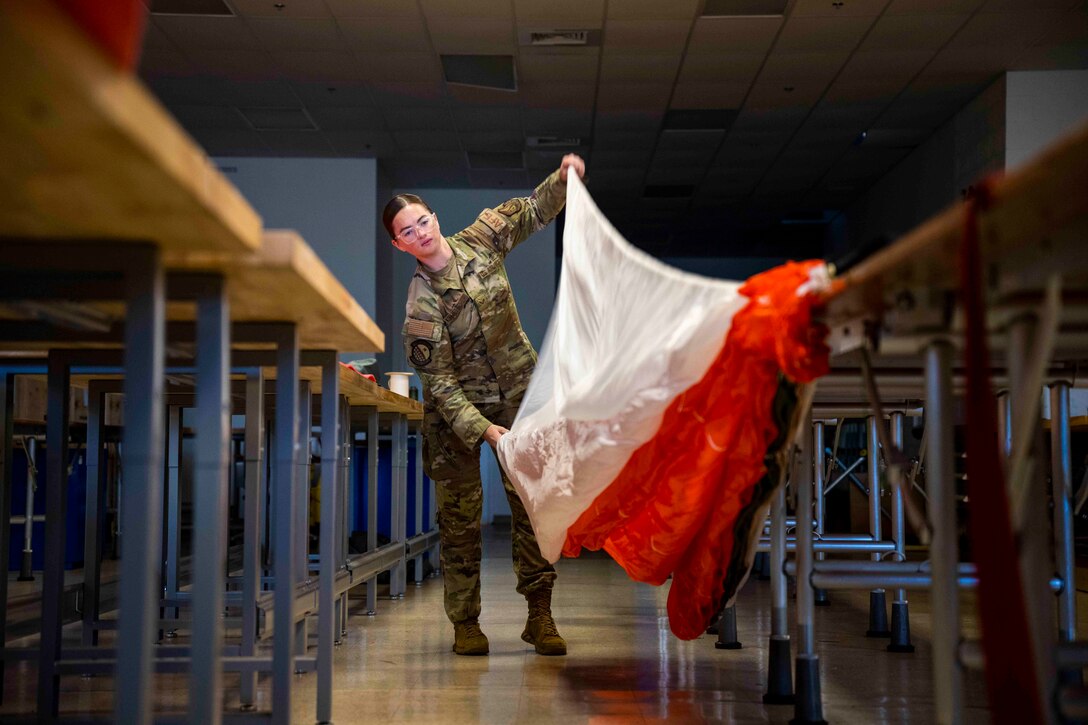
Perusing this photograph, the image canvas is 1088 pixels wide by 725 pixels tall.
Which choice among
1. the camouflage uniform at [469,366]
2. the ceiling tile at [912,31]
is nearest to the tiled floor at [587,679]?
the camouflage uniform at [469,366]

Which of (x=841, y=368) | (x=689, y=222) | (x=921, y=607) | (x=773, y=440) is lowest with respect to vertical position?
(x=921, y=607)

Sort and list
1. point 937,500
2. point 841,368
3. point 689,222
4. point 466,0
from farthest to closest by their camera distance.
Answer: point 689,222 < point 466,0 < point 841,368 < point 937,500

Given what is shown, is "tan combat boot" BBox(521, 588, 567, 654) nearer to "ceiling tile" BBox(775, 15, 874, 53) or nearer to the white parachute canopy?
the white parachute canopy

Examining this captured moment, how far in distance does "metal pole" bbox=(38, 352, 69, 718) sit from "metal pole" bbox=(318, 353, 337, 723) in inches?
20.0

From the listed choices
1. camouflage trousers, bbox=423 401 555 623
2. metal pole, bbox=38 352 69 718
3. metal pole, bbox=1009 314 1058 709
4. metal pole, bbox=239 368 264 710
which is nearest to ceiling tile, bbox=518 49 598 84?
camouflage trousers, bbox=423 401 555 623

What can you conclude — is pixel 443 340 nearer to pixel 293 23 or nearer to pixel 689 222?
pixel 293 23

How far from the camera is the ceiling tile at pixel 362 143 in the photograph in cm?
805

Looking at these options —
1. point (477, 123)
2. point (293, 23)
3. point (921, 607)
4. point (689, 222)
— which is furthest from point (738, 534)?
point (689, 222)

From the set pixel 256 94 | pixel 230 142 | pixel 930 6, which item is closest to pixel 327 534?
pixel 930 6

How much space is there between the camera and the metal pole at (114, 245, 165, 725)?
981mm

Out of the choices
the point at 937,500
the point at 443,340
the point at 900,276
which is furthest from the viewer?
the point at 443,340

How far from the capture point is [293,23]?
602 cm

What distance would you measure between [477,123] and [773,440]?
6522 mm

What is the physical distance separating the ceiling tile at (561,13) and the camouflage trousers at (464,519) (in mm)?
3631
